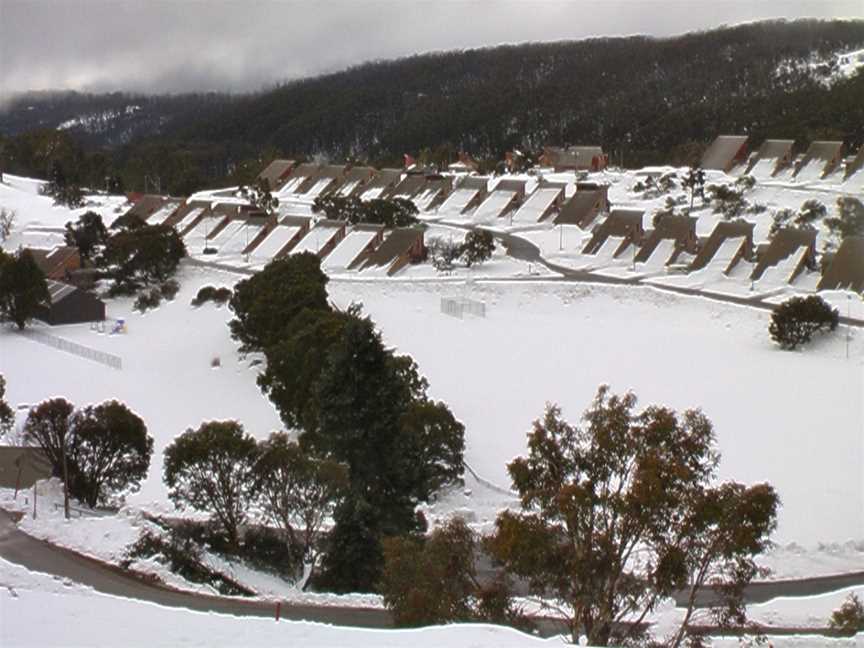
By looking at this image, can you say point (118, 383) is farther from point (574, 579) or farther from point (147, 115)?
point (147, 115)

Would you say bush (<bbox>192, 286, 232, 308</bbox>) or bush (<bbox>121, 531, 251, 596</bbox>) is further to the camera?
bush (<bbox>192, 286, 232, 308</bbox>)

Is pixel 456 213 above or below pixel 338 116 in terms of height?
below

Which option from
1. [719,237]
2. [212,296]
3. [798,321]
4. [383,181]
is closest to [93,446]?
[798,321]

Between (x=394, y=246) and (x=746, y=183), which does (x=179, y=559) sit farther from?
(x=746, y=183)

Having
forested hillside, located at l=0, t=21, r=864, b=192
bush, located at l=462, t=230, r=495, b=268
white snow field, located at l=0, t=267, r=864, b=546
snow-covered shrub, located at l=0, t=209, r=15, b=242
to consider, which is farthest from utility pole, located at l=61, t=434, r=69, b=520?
forested hillside, located at l=0, t=21, r=864, b=192

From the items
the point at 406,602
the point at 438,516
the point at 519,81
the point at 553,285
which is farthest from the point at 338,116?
the point at 406,602

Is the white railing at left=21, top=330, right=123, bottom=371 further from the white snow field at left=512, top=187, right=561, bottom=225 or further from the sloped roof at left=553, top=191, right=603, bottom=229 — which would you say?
the white snow field at left=512, top=187, right=561, bottom=225

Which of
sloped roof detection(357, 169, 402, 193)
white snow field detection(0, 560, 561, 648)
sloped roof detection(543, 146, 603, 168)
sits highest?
sloped roof detection(543, 146, 603, 168)
